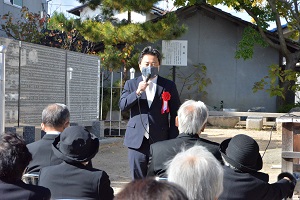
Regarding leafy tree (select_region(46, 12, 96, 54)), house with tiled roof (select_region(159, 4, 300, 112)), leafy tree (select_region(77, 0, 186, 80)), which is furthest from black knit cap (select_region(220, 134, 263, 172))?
house with tiled roof (select_region(159, 4, 300, 112))

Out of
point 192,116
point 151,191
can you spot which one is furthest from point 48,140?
point 151,191

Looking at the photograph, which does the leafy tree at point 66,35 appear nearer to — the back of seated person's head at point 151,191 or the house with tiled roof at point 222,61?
the house with tiled roof at point 222,61

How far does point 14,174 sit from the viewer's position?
298 cm

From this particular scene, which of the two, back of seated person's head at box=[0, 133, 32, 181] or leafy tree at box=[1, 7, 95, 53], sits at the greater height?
leafy tree at box=[1, 7, 95, 53]

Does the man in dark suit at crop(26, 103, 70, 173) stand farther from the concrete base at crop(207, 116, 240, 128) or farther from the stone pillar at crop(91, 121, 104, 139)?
the concrete base at crop(207, 116, 240, 128)

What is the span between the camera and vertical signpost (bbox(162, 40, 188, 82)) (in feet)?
49.8

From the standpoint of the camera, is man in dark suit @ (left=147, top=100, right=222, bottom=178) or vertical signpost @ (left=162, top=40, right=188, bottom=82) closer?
man in dark suit @ (left=147, top=100, right=222, bottom=178)

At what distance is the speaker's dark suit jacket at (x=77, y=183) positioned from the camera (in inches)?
131

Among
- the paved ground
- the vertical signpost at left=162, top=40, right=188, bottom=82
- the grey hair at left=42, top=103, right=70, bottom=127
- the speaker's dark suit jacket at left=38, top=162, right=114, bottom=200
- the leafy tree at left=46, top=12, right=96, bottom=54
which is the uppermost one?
the leafy tree at left=46, top=12, right=96, bottom=54

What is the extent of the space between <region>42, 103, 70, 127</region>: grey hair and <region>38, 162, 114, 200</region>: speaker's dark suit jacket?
0.89m

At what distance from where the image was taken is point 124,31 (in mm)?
14070

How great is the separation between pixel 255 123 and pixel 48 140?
39.8ft

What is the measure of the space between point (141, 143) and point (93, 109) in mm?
7432

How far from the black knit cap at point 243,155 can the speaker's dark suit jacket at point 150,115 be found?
131cm
